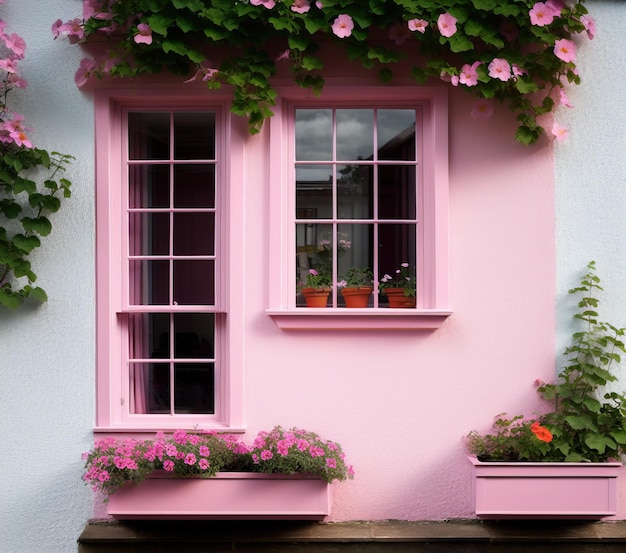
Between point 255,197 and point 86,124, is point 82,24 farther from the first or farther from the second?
point 255,197

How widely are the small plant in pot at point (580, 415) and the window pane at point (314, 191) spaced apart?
5.45 ft

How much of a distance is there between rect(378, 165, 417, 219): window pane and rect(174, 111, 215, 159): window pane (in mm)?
1121

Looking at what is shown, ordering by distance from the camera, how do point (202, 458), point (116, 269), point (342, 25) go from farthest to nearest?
point (116, 269) → point (342, 25) → point (202, 458)

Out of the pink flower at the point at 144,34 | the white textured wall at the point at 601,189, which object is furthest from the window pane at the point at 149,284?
the white textured wall at the point at 601,189

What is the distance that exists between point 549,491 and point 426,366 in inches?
40.0

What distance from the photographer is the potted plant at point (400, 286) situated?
15.5ft

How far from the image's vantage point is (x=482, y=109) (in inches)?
181

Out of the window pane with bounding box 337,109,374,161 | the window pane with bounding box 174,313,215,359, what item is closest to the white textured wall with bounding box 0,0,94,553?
the window pane with bounding box 174,313,215,359

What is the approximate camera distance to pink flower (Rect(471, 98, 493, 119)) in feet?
15.1

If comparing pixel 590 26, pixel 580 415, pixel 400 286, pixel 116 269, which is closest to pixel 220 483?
pixel 116 269

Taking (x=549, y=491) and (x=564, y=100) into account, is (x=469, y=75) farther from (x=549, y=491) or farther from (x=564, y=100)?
(x=549, y=491)

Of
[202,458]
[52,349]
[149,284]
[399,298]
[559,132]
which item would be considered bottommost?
[202,458]

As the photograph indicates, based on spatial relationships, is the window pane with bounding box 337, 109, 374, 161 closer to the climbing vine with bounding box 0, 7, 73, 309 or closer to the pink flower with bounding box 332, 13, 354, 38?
the pink flower with bounding box 332, 13, 354, 38

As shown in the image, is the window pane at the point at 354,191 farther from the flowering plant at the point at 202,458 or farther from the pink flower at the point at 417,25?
the flowering plant at the point at 202,458
